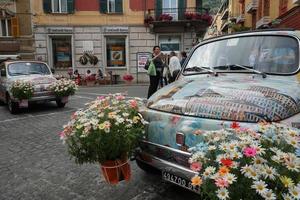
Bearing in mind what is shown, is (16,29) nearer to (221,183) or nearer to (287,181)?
(221,183)

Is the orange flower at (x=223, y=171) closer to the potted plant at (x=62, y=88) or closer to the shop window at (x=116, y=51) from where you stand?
the potted plant at (x=62, y=88)

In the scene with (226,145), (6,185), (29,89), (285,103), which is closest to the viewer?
(226,145)

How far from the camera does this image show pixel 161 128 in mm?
3137

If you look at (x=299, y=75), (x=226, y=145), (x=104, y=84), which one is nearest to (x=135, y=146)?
(x=226, y=145)

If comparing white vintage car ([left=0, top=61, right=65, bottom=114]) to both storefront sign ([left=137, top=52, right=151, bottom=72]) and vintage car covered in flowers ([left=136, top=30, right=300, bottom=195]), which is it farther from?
storefront sign ([left=137, top=52, right=151, bottom=72])

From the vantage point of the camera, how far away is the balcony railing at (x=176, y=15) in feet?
76.1

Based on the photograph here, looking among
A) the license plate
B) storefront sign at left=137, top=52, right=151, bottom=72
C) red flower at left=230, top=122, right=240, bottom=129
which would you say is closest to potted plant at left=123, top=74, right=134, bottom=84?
storefront sign at left=137, top=52, right=151, bottom=72

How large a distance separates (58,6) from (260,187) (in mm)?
24154

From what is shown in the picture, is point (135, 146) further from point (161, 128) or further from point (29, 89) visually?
point (29, 89)

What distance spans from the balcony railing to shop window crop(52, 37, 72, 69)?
6.39m

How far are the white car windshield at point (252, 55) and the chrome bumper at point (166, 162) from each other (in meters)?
1.47

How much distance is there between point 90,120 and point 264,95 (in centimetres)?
165

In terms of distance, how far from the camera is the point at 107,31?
930 inches

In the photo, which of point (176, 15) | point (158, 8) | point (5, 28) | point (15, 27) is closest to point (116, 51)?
point (158, 8)
